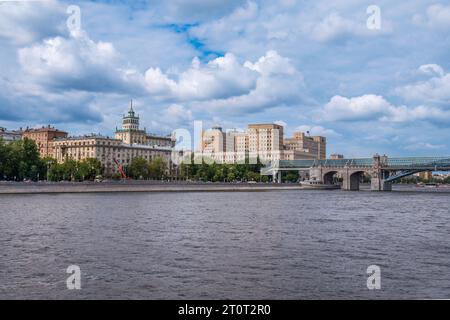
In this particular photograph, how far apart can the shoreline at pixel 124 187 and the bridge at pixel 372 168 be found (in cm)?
1876

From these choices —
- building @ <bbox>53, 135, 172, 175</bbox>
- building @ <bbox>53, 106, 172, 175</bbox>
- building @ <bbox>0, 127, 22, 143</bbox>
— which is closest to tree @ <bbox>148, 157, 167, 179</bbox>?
building @ <bbox>53, 106, 172, 175</bbox>

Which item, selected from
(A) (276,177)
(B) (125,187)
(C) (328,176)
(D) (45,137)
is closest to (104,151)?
(D) (45,137)

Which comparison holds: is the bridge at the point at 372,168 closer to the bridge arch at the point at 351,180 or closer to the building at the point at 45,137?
the bridge arch at the point at 351,180

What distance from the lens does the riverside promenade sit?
231 ft

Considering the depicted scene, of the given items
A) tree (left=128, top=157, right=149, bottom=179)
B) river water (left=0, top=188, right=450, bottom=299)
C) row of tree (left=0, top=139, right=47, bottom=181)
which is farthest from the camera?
tree (left=128, top=157, right=149, bottom=179)

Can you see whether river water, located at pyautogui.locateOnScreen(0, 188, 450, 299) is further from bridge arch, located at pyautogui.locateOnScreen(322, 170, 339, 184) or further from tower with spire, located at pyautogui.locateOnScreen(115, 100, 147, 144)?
tower with spire, located at pyautogui.locateOnScreen(115, 100, 147, 144)

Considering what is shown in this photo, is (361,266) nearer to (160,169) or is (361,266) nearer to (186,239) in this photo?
(186,239)

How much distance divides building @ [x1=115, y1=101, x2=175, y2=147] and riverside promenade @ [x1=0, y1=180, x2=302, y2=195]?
7351 centimetres

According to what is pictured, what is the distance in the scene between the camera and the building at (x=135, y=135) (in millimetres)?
180825

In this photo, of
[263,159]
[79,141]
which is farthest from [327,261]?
[263,159]

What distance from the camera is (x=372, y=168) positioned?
12075cm

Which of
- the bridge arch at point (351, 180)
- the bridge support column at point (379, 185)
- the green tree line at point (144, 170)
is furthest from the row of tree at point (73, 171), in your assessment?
the bridge support column at point (379, 185)

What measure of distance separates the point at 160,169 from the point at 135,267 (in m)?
112
